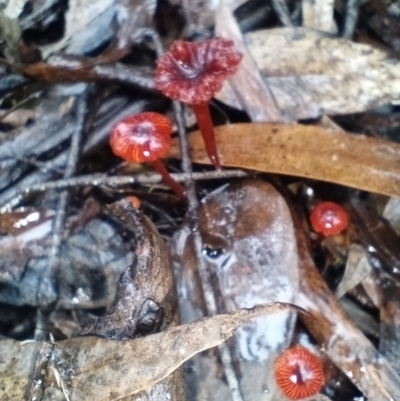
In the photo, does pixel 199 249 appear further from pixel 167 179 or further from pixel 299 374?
pixel 299 374

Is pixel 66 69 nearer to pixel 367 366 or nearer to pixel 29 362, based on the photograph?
pixel 29 362

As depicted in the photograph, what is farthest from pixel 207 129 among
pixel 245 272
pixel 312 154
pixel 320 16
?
pixel 320 16

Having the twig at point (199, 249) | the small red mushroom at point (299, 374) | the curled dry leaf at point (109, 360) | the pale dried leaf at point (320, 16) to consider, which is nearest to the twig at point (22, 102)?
the twig at point (199, 249)

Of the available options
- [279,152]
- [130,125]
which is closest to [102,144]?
[130,125]

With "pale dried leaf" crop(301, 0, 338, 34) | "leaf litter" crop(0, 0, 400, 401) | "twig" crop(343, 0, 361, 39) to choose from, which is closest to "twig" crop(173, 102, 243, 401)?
"leaf litter" crop(0, 0, 400, 401)

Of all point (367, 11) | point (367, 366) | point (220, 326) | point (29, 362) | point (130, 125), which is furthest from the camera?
point (367, 11)

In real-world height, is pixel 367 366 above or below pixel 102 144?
below

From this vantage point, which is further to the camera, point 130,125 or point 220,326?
point 130,125

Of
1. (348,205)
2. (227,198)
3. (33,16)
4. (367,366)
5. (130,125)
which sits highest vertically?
(33,16)
